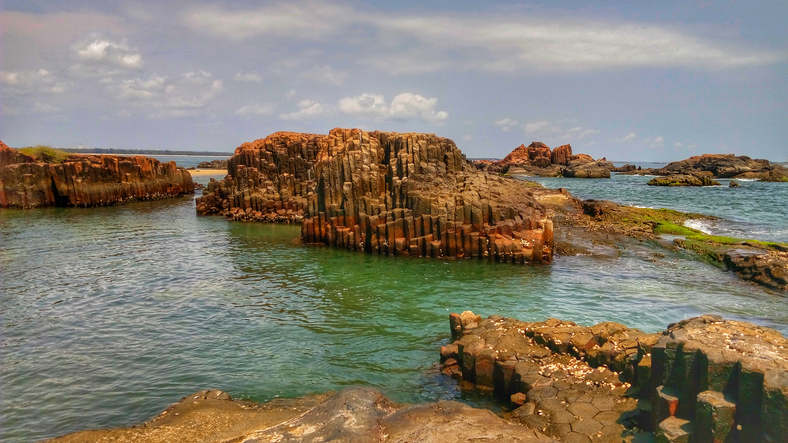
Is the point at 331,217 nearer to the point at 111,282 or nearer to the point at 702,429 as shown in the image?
the point at 111,282

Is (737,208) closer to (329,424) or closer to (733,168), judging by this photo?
(329,424)

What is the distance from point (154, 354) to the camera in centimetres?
1550

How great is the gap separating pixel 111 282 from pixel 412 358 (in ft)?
56.7

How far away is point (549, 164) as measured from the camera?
13662 centimetres

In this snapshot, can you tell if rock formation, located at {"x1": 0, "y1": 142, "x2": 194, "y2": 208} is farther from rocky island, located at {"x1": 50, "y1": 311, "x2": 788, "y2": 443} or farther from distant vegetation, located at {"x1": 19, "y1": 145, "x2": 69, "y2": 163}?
rocky island, located at {"x1": 50, "y1": 311, "x2": 788, "y2": 443}

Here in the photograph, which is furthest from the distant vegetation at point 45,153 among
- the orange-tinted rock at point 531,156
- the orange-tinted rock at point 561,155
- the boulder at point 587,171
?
the orange-tinted rock at point 561,155

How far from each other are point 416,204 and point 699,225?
2515cm

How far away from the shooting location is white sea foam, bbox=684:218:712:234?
36747mm

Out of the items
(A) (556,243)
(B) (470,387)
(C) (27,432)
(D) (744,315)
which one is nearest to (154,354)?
(C) (27,432)

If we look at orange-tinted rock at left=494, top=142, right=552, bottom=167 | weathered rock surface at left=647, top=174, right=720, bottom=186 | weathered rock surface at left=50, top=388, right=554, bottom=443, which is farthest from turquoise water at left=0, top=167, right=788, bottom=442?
orange-tinted rock at left=494, top=142, right=552, bottom=167

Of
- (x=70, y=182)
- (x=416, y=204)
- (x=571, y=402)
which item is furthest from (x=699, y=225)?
(x=70, y=182)

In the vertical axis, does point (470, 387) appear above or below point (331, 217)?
below

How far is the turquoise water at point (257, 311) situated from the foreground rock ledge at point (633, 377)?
1.51 meters

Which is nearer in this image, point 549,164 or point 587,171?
point 587,171
